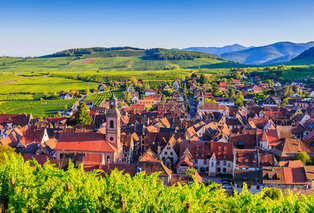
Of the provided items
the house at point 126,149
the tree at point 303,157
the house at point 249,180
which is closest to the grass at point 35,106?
the house at point 126,149

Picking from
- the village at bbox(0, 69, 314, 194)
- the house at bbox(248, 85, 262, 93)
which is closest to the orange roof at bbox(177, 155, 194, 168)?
the village at bbox(0, 69, 314, 194)

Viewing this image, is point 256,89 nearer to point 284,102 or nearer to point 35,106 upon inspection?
point 284,102

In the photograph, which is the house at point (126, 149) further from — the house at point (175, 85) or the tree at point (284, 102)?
the house at point (175, 85)

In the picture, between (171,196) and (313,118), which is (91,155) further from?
(313,118)

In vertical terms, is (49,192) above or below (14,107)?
above

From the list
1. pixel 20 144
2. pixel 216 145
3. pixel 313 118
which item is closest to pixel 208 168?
pixel 216 145

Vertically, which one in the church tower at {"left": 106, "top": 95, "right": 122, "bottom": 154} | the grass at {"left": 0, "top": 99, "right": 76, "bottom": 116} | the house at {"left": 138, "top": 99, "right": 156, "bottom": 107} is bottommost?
the grass at {"left": 0, "top": 99, "right": 76, "bottom": 116}

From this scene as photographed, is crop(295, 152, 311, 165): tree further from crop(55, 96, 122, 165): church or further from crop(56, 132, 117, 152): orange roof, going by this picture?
crop(56, 132, 117, 152): orange roof

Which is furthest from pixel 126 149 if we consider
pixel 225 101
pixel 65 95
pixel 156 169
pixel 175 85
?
pixel 175 85
